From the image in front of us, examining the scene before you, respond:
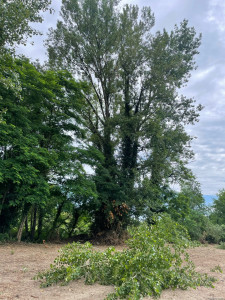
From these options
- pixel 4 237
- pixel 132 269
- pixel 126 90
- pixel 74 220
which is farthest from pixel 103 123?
pixel 132 269

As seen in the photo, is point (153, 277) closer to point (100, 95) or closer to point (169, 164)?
point (169, 164)

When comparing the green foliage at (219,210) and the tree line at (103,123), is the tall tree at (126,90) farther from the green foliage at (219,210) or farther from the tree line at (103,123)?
the green foliage at (219,210)

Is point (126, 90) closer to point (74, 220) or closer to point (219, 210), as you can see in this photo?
point (74, 220)

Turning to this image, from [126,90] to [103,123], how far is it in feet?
7.37

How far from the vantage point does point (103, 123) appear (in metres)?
14.6

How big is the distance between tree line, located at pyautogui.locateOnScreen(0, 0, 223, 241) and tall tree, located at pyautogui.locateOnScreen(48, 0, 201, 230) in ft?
0.18

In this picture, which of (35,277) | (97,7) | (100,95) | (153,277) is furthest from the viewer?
Result: (100,95)

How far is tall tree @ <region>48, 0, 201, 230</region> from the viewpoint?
513 inches

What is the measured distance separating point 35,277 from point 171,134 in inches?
397

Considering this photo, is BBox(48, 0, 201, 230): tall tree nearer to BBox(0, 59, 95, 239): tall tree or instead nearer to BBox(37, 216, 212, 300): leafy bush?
BBox(0, 59, 95, 239): tall tree

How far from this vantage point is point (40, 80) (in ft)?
32.6

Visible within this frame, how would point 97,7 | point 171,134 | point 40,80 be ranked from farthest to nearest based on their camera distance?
point 97,7, point 171,134, point 40,80

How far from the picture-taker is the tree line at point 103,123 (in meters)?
10.5

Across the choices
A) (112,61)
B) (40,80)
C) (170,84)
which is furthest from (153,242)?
(112,61)
